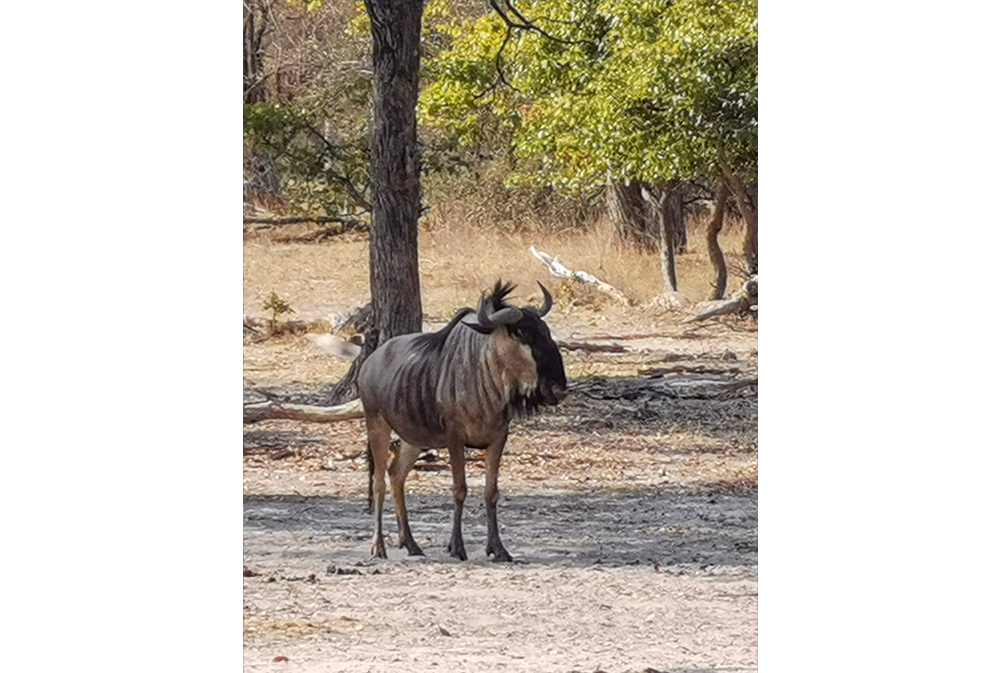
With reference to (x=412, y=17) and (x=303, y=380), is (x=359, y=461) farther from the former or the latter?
(x=412, y=17)

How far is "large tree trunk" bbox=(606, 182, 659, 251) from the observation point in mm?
8656

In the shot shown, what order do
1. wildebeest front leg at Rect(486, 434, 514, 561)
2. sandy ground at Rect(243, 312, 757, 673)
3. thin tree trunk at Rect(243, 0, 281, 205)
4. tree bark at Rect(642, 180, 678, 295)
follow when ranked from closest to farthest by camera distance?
sandy ground at Rect(243, 312, 757, 673), wildebeest front leg at Rect(486, 434, 514, 561), thin tree trunk at Rect(243, 0, 281, 205), tree bark at Rect(642, 180, 678, 295)

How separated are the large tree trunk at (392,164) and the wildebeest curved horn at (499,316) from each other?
55 cm

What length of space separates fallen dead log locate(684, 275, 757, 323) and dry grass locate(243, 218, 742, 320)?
0.07 meters

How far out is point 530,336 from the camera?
821 cm

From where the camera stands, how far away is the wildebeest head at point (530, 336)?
27.0ft

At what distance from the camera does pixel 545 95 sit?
28.5 ft

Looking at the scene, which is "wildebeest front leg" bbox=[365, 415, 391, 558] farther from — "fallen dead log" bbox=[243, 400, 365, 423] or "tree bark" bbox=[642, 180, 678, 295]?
"tree bark" bbox=[642, 180, 678, 295]

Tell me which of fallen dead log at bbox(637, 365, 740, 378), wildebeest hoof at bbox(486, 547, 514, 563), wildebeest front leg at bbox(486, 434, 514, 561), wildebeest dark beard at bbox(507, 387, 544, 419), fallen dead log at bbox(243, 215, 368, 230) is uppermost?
fallen dead log at bbox(243, 215, 368, 230)

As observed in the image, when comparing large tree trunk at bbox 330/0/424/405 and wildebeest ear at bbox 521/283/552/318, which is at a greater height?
large tree trunk at bbox 330/0/424/405

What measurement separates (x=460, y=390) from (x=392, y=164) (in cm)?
131

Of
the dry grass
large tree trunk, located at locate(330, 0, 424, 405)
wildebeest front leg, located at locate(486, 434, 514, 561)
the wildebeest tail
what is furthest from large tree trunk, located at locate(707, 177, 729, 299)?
the wildebeest tail


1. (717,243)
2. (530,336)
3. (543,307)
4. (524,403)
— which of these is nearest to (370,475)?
(524,403)

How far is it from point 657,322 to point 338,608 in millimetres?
2272
